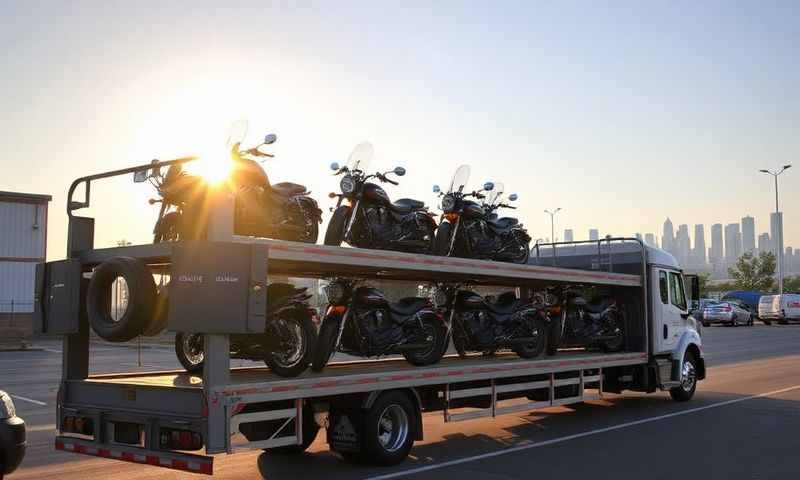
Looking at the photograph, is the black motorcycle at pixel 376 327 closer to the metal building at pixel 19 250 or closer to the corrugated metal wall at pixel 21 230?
the metal building at pixel 19 250

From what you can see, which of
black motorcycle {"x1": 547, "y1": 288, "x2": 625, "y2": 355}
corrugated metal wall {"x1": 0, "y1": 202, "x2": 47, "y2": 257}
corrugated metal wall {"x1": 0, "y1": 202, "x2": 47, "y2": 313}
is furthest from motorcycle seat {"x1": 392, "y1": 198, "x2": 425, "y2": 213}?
corrugated metal wall {"x1": 0, "y1": 202, "x2": 47, "y2": 257}

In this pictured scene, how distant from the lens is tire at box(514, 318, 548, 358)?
38.2 feet

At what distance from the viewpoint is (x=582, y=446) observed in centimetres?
977

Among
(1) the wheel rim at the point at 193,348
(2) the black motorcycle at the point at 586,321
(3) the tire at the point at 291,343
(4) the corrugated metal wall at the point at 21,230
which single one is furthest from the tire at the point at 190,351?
(4) the corrugated metal wall at the point at 21,230

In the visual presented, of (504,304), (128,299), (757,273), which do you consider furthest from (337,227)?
(757,273)

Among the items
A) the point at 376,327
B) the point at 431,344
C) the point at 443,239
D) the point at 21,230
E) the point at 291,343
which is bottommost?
the point at 431,344

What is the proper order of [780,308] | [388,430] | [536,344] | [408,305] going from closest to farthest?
[388,430] < [408,305] < [536,344] < [780,308]

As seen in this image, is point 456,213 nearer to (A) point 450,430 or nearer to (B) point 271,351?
(A) point 450,430

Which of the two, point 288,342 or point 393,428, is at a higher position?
point 288,342

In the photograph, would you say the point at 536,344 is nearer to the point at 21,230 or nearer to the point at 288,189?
the point at 288,189

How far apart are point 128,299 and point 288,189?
2443mm

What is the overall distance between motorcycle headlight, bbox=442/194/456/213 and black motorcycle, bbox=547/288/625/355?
2647mm

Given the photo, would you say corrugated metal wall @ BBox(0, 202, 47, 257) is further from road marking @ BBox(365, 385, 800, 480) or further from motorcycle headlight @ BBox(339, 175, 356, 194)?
road marking @ BBox(365, 385, 800, 480)

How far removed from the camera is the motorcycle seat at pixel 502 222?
1180 cm
